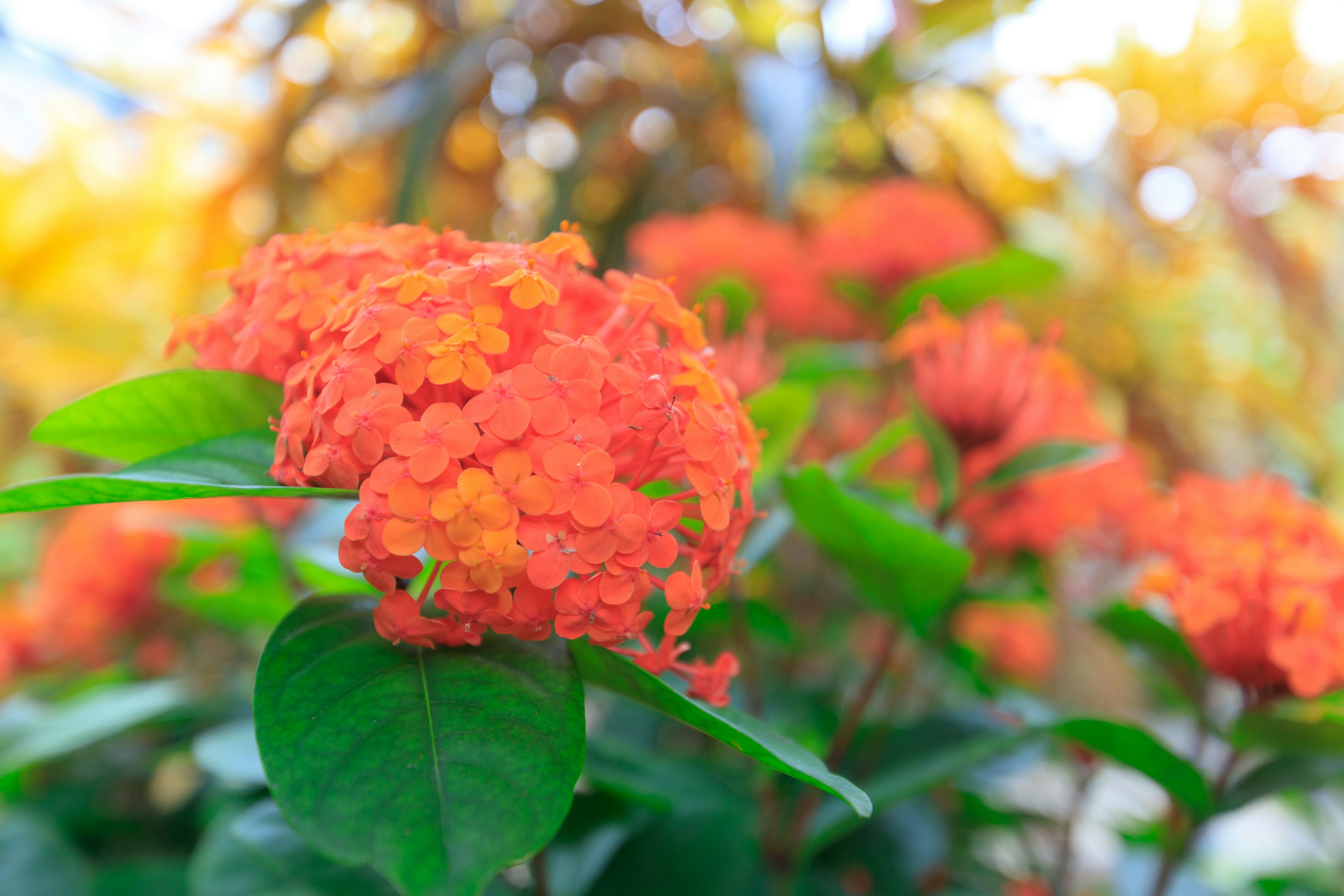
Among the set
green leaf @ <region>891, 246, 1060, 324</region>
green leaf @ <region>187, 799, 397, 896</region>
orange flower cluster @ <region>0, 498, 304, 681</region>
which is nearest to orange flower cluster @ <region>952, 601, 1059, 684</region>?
green leaf @ <region>891, 246, 1060, 324</region>

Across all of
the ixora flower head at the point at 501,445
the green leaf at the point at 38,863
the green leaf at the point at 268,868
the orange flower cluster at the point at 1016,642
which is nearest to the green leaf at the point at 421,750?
the ixora flower head at the point at 501,445

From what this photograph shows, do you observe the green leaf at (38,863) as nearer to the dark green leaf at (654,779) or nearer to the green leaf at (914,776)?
the dark green leaf at (654,779)

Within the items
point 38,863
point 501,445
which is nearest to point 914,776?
point 501,445

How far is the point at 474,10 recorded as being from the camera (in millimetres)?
1475

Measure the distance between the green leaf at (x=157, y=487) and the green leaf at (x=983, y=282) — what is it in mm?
620

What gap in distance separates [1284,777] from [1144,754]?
0.11 metres

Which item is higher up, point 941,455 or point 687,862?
point 941,455

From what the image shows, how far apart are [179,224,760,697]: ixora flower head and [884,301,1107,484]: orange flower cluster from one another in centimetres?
31

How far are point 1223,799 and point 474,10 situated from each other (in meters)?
1.60

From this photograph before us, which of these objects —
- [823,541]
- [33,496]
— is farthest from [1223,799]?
[33,496]

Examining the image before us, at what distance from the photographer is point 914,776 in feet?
1.68

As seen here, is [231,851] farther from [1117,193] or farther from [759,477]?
[1117,193]

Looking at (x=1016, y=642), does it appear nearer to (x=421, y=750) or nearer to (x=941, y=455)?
(x=941, y=455)

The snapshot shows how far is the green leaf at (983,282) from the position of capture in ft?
2.41
